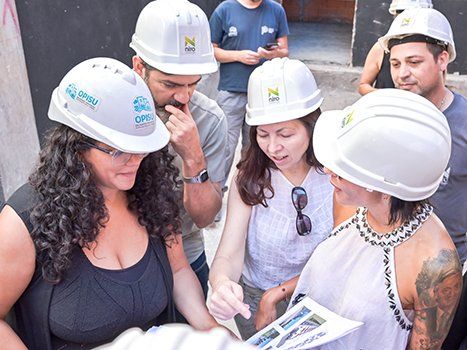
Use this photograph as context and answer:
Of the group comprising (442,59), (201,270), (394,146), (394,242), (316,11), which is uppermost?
(394,146)

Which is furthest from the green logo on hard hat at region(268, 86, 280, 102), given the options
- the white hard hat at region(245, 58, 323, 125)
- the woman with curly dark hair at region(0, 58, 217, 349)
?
the woman with curly dark hair at region(0, 58, 217, 349)

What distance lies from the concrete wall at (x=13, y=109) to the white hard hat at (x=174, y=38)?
1679 millimetres

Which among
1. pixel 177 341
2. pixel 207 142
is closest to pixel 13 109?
pixel 207 142

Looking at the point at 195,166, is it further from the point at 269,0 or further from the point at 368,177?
the point at 269,0

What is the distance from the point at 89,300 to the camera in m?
1.66

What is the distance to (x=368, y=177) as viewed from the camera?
5.39 ft

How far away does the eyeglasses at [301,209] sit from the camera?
2.10m

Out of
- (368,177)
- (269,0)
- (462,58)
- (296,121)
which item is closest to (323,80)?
(462,58)

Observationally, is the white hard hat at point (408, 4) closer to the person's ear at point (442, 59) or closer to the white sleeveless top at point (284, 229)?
the person's ear at point (442, 59)

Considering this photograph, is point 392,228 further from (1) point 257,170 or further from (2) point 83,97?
(2) point 83,97

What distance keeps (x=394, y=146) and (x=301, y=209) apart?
0.64 m

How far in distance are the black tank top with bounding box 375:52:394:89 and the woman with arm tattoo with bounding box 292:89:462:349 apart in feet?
6.47

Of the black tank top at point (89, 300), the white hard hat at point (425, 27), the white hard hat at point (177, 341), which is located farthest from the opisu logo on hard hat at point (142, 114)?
the white hard hat at point (425, 27)

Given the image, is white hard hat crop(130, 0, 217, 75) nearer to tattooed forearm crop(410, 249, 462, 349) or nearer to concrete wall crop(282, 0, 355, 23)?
tattooed forearm crop(410, 249, 462, 349)
